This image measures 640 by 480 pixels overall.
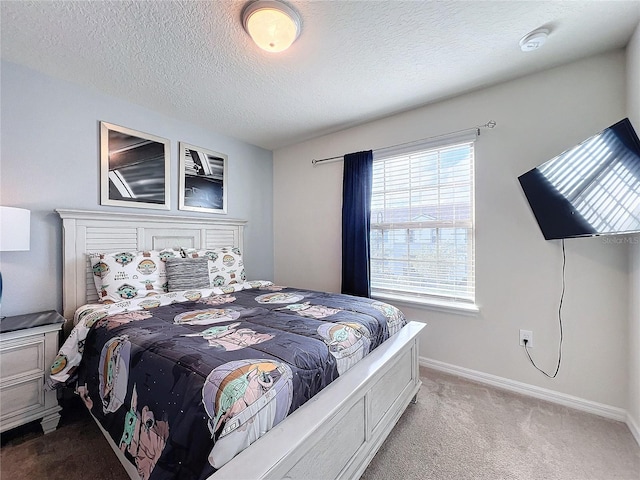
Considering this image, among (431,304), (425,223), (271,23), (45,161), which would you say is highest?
(271,23)

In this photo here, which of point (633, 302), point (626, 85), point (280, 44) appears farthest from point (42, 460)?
point (626, 85)

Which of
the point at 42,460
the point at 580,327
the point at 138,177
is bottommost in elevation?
the point at 42,460

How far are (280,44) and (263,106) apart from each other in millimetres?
1039

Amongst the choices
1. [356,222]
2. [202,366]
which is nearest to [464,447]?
[202,366]

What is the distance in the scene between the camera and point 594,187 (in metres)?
1.50

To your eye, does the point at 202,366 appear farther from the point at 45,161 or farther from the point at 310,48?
the point at 45,161

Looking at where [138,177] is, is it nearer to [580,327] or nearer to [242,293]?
[242,293]

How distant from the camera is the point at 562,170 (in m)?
1.68

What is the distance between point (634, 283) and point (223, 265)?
3172 mm

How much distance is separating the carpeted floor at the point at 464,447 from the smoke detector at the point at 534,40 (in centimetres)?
245

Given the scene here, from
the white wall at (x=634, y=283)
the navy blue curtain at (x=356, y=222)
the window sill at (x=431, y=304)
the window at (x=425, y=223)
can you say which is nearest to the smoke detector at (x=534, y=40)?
the white wall at (x=634, y=283)

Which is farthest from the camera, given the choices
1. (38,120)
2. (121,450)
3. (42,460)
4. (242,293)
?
Result: (242,293)

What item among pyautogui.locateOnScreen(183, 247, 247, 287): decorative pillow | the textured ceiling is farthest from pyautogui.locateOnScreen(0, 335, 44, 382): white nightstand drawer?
the textured ceiling

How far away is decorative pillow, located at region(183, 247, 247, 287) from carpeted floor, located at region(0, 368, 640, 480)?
1328 mm
